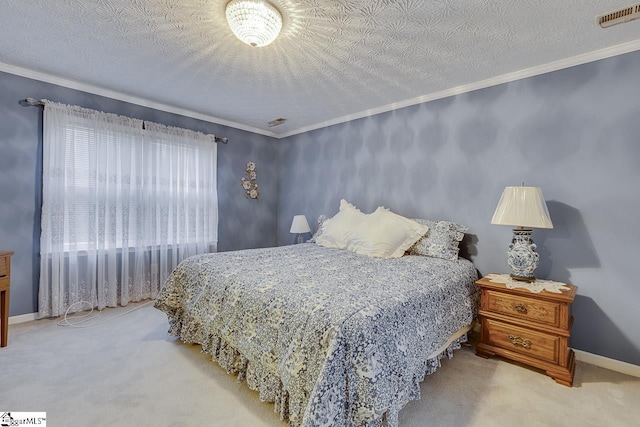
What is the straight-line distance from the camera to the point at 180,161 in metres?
3.57

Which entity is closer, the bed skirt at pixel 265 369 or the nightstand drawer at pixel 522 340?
the bed skirt at pixel 265 369

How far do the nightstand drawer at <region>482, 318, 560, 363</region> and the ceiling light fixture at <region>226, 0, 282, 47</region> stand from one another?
2630mm

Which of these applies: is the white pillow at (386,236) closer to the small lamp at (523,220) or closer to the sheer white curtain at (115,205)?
the small lamp at (523,220)

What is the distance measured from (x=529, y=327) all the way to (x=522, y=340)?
0.12 meters

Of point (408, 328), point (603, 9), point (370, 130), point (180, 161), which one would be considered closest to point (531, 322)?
point (408, 328)

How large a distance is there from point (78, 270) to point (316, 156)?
3169 mm

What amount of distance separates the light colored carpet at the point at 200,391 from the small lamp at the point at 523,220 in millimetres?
748

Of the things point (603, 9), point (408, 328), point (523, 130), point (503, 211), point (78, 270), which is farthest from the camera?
point (78, 270)

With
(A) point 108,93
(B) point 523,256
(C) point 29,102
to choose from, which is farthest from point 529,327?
(C) point 29,102

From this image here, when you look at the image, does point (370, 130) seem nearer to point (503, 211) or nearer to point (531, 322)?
point (503, 211)

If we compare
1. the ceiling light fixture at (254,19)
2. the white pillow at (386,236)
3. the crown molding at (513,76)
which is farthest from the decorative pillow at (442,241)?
the ceiling light fixture at (254,19)

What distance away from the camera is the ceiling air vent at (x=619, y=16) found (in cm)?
168

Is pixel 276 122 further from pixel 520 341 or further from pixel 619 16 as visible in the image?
A: pixel 520 341

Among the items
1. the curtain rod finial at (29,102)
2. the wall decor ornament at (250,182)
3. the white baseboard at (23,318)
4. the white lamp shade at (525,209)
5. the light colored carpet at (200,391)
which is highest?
the curtain rod finial at (29,102)
